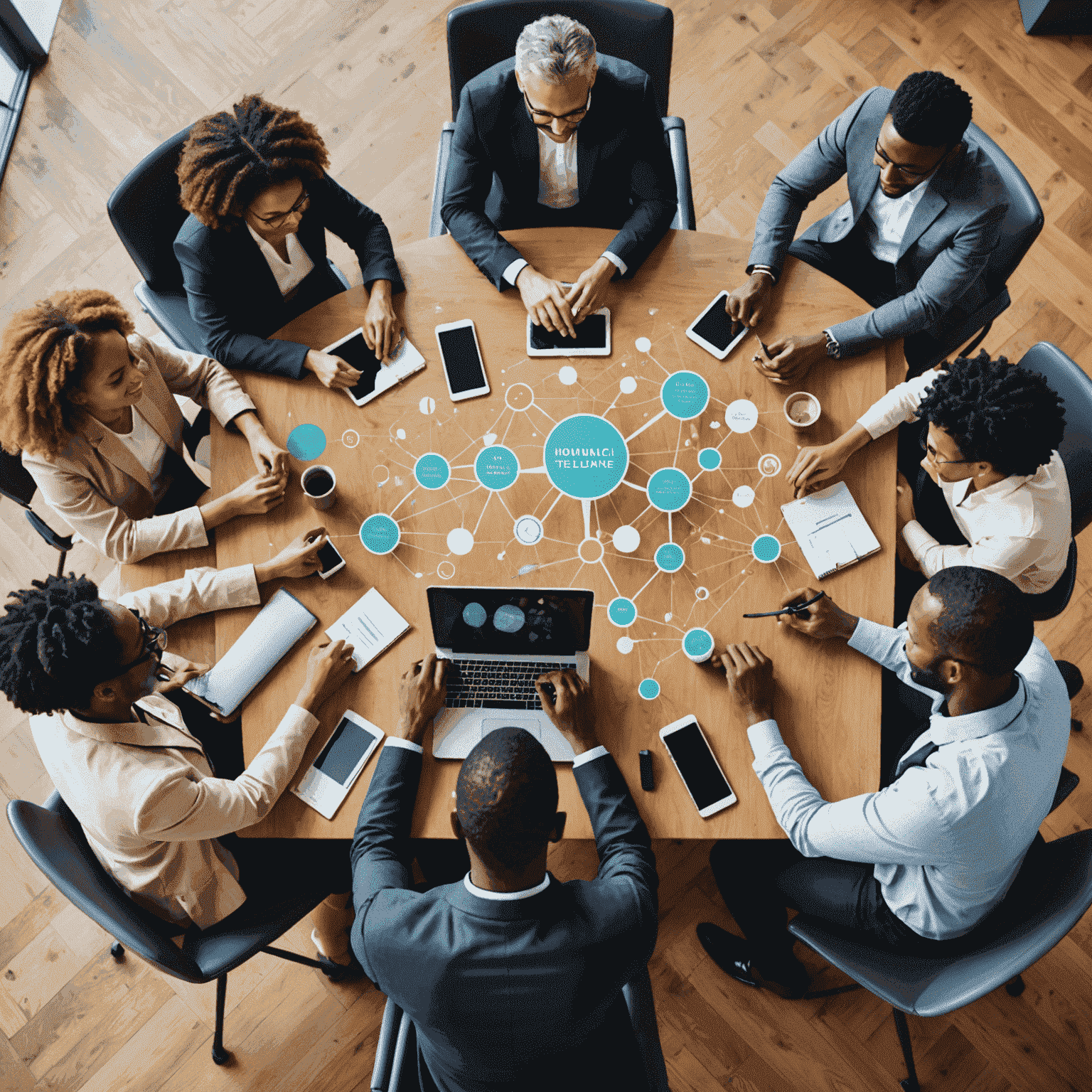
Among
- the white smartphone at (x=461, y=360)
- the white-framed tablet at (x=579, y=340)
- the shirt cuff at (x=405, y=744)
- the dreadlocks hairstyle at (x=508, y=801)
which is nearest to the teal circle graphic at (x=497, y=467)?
the white smartphone at (x=461, y=360)

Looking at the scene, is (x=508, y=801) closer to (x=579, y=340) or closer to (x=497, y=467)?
(x=497, y=467)

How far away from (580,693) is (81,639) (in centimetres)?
99

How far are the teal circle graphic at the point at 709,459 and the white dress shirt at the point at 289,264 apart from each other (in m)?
1.29

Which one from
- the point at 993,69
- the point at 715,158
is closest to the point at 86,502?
the point at 715,158

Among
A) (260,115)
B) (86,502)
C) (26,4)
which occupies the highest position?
(26,4)

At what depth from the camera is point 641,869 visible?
1.71m

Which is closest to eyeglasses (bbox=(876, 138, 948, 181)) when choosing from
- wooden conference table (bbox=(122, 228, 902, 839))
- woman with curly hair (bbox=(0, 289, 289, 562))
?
wooden conference table (bbox=(122, 228, 902, 839))

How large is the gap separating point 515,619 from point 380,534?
0.43 meters

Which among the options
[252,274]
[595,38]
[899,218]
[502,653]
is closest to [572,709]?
[502,653]

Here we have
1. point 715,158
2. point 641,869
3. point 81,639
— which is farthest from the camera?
point 715,158

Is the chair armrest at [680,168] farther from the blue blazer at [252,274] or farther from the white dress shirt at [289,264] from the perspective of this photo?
the white dress shirt at [289,264]

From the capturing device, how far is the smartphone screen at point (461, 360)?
2162mm

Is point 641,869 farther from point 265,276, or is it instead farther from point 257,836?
point 265,276

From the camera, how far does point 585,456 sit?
6.88ft
